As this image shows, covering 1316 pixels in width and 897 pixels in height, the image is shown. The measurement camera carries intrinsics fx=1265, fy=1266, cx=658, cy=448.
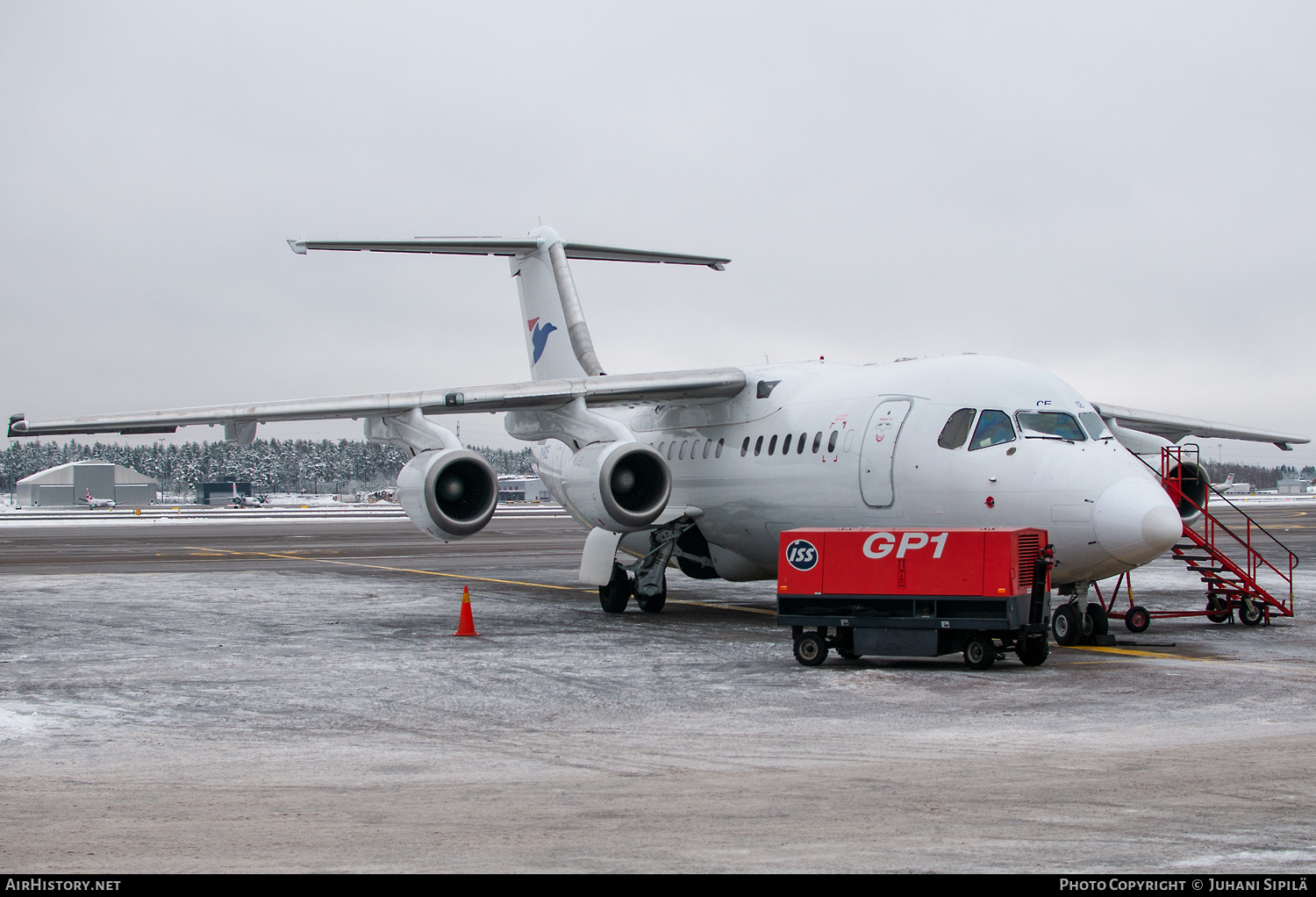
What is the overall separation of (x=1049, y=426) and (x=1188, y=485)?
195 inches

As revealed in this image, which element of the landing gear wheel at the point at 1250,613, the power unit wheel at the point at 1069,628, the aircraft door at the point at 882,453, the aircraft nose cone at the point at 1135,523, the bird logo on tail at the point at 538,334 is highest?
the bird logo on tail at the point at 538,334

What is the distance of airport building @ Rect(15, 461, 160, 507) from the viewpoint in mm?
116875

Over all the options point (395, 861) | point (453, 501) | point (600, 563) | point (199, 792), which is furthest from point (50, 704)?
point (600, 563)

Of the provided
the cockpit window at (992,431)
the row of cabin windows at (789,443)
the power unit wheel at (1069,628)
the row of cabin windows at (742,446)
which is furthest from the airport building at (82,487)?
the power unit wheel at (1069,628)

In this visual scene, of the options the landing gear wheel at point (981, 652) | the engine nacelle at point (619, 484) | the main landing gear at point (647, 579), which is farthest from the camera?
the main landing gear at point (647, 579)

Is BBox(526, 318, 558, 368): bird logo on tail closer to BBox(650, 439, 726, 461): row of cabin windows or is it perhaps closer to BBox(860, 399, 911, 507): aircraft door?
BBox(650, 439, 726, 461): row of cabin windows

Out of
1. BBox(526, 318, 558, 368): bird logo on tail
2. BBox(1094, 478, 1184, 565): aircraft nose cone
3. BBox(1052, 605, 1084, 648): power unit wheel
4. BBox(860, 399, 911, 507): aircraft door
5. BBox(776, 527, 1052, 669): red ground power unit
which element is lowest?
BBox(1052, 605, 1084, 648): power unit wheel

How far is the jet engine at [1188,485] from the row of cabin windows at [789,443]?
5.13 meters

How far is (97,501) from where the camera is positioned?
375 feet

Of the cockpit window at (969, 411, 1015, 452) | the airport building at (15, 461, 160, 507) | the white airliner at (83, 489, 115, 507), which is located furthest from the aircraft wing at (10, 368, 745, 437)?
the airport building at (15, 461, 160, 507)

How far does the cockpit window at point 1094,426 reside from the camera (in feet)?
A: 48.2

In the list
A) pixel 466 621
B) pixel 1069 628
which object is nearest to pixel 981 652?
pixel 1069 628

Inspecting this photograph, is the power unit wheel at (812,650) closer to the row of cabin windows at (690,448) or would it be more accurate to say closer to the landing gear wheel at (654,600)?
the row of cabin windows at (690,448)

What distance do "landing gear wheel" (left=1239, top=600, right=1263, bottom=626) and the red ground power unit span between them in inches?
234
